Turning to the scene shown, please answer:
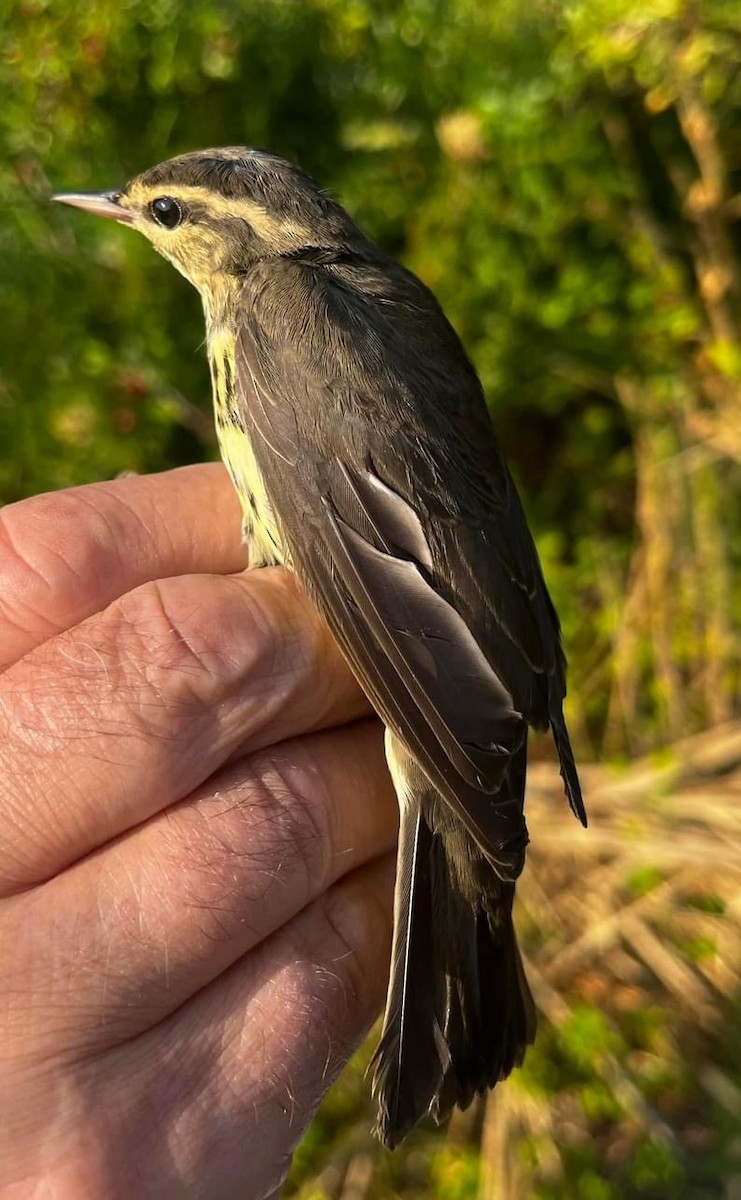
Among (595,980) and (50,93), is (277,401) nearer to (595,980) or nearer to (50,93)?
(50,93)

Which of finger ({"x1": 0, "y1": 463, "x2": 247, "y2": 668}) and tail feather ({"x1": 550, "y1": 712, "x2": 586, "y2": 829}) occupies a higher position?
finger ({"x1": 0, "y1": 463, "x2": 247, "y2": 668})

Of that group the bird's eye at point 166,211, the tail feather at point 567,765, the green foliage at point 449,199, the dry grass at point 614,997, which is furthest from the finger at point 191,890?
the green foliage at point 449,199

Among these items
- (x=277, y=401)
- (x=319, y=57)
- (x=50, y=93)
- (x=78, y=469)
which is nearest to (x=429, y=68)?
(x=319, y=57)

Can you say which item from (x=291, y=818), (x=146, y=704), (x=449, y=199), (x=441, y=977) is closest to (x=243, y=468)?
(x=146, y=704)

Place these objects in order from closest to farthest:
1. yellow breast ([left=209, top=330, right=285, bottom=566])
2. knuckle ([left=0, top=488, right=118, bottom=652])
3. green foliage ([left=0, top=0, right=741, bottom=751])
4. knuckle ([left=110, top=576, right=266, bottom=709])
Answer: knuckle ([left=110, top=576, right=266, bottom=709]), knuckle ([left=0, top=488, right=118, bottom=652]), yellow breast ([left=209, top=330, right=285, bottom=566]), green foliage ([left=0, top=0, right=741, bottom=751])

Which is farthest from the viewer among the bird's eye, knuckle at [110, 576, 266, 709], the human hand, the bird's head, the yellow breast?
the bird's eye

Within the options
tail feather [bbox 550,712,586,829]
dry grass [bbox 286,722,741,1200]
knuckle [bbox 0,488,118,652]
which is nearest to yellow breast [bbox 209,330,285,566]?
knuckle [bbox 0,488,118,652]

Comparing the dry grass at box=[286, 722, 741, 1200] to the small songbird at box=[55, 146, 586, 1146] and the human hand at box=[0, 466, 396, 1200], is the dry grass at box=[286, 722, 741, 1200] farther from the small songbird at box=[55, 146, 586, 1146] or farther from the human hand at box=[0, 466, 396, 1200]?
the human hand at box=[0, 466, 396, 1200]
